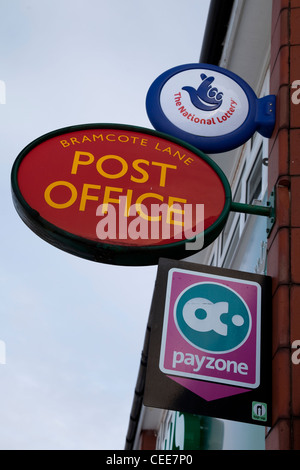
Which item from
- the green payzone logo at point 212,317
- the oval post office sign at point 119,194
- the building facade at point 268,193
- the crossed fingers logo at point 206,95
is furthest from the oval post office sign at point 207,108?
the green payzone logo at point 212,317

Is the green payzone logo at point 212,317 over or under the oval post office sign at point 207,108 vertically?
under

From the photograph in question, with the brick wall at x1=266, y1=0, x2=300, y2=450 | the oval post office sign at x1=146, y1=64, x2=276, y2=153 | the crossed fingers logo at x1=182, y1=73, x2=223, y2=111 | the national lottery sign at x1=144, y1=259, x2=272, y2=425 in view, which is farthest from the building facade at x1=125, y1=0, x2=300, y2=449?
the crossed fingers logo at x1=182, y1=73, x2=223, y2=111

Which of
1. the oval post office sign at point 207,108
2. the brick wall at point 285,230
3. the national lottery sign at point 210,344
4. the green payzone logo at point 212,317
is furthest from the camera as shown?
the oval post office sign at point 207,108

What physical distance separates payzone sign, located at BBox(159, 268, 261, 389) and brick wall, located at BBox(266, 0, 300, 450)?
168 mm

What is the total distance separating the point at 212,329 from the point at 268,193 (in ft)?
4.43

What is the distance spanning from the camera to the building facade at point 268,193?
4.83 metres

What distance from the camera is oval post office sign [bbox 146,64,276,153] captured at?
632 centimetres

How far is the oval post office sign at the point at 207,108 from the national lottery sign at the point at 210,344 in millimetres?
1489

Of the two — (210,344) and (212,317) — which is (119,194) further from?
(210,344)

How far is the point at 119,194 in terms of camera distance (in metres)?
5.41

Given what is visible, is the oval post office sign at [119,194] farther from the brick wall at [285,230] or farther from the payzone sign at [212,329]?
the brick wall at [285,230]

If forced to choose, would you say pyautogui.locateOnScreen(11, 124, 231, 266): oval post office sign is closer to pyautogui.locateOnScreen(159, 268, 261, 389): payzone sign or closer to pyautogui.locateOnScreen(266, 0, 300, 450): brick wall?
pyautogui.locateOnScreen(159, 268, 261, 389): payzone sign

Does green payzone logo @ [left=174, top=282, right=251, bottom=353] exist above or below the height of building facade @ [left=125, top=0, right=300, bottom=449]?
below

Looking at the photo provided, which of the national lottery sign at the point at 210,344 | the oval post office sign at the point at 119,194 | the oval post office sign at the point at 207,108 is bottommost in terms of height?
the national lottery sign at the point at 210,344
